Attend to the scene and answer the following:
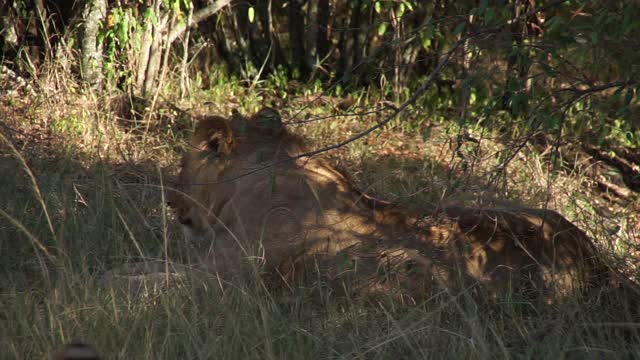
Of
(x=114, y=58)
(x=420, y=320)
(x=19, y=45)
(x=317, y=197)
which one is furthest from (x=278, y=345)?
(x=19, y=45)

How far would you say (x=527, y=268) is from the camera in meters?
4.04

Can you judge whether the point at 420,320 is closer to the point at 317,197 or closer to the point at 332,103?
the point at 317,197

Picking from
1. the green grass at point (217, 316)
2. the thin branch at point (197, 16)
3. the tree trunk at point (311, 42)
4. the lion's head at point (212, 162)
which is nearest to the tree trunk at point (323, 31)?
the tree trunk at point (311, 42)

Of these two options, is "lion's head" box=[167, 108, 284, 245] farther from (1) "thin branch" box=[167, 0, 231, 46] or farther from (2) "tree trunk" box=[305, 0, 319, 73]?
(2) "tree trunk" box=[305, 0, 319, 73]

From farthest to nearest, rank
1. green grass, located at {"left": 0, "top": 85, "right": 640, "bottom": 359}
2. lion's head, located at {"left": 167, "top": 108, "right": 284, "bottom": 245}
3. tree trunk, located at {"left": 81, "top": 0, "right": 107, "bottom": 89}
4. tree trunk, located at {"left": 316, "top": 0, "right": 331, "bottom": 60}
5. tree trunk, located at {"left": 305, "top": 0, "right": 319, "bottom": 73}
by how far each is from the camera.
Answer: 1. tree trunk, located at {"left": 316, "top": 0, "right": 331, "bottom": 60}
2. tree trunk, located at {"left": 305, "top": 0, "right": 319, "bottom": 73}
3. tree trunk, located at {"left": 81, "top": 0, "right": 107, "bottom": 89}
4. lion's head, located at {"left": 167, "top": 108, "right": 284, "bottom": 245}
5. green grass, located at {"left": 0, "top": 85, "right": 640, "bottom": 359}

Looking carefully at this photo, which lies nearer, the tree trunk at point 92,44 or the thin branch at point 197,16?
the tree trunk at point 92,44

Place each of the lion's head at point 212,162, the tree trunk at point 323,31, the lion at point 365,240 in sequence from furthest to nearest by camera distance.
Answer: the tree trunk at point 323,31
the lion's head at point 212,162
the lion at point 365,240

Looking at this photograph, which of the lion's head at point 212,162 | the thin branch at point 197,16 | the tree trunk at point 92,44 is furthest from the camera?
the thin branch at point 197,16

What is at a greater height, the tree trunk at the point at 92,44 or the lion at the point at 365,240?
the tree trunk at the point at 92,44

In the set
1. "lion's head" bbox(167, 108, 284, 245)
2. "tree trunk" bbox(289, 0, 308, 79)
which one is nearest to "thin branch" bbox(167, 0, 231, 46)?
"tree trunk" bbox(289, 0, 308, 79)

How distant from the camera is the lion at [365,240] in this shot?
4008mm

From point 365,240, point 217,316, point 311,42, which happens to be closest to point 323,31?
point 311,42

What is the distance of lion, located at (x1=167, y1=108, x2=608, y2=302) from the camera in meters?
4.01

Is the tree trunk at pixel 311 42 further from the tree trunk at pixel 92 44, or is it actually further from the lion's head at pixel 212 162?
the lion's head at pixel 212 162
